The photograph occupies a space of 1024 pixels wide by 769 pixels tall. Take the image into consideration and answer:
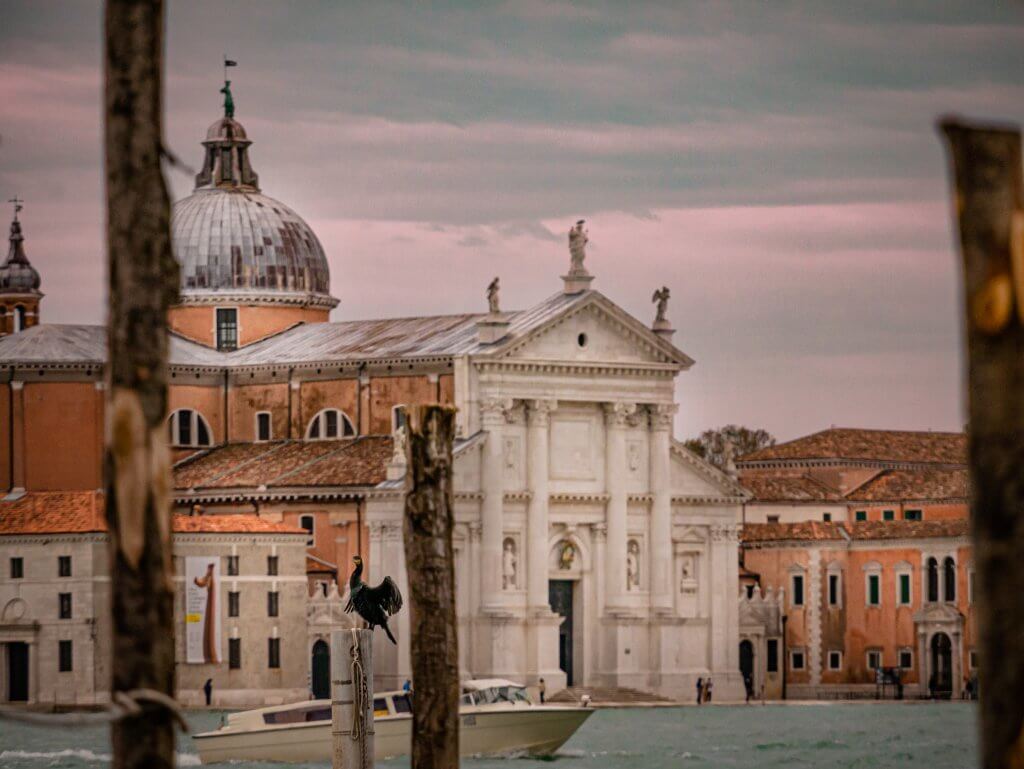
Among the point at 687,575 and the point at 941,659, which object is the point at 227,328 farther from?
the point at 941,659

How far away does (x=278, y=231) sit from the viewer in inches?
2884

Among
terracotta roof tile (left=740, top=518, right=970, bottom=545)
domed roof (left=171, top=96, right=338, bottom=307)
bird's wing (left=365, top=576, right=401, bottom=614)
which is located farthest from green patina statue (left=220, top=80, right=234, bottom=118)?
bird's wing (left=365, top=576, right=401, bottom=614)

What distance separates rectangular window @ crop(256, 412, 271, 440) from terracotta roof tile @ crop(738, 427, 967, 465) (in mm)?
17947

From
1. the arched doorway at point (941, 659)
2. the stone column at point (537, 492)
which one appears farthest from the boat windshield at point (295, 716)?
the arched doorway at point (941, 659)

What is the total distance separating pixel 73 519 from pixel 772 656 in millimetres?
19727

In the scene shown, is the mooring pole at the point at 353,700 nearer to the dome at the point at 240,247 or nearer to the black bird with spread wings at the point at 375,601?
the black bird with spread wings at the point at 375,601

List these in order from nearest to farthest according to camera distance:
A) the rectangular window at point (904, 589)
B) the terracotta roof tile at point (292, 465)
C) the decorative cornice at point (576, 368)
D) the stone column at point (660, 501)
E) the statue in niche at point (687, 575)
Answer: the decorative cornice at point (576, 368)
the terracotta roof tile at point (292, 465)
the stone column at point (660, 501)
the statue in niche at point (687, 575)
the rectangular window at point (904, 589)

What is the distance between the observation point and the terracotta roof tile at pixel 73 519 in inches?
2363

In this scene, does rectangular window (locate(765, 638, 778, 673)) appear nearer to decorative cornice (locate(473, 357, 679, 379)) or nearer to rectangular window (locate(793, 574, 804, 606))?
rectangular window (locate(793, 574, 804, 606))

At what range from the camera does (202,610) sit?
5978 centimetres

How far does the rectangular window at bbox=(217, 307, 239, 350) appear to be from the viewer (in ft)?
237

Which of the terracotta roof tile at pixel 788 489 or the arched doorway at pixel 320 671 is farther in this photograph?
the terracotta roof tile at pixel 788 489

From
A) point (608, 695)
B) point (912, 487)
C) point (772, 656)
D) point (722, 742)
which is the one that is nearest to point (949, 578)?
point (772, 656)

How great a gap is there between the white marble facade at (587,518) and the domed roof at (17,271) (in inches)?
890
